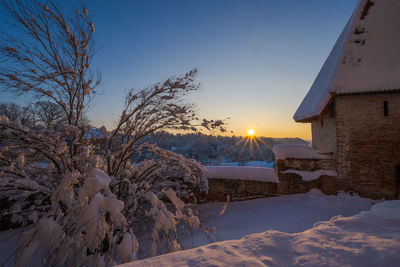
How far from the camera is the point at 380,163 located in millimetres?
6824

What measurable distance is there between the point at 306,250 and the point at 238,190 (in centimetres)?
683

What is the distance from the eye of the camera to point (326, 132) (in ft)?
27.8

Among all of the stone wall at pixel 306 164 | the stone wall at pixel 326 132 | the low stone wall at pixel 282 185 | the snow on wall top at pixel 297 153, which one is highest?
the stone wall at pixel 326 132

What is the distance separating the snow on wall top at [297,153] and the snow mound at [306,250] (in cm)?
591

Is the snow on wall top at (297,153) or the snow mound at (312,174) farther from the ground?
the snow on wall top at (297,153)

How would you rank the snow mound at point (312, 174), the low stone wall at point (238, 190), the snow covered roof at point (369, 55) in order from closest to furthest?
the snow covered roof at point (369, 55) → the snow mound at point (312, 174) → the low stone wall at point (238, 190)

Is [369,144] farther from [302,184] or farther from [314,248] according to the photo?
[314,248]

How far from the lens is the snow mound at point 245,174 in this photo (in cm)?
805

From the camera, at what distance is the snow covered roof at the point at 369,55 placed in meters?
6.87

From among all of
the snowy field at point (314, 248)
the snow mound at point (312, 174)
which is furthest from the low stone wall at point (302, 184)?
the snowy field at point (314, 248)

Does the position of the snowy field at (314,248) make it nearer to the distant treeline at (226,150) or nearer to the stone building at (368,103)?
the stone building at (368,103)

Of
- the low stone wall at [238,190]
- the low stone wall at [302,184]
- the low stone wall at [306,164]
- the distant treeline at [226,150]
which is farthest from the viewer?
the distant treeline at [226,150]

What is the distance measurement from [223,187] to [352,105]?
6.01 metres

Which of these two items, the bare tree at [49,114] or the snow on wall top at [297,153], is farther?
the snow on wall top at [297,153]
